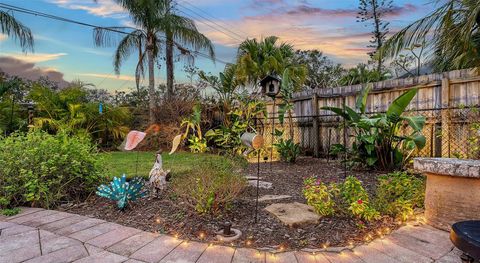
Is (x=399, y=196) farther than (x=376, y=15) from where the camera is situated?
No

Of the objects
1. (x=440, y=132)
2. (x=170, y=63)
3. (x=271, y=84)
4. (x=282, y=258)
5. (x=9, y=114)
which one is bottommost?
(x=282, y=258)

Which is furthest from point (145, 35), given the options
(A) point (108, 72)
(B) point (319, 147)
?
(B) point (319, 147)

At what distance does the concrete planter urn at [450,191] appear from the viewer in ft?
8.25

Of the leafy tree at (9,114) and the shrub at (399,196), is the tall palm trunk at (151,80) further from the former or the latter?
the shrub at (399,196)

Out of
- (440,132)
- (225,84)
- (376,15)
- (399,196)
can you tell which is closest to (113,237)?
(399,196)

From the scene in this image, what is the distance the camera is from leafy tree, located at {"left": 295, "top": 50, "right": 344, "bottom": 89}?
17.9 meters

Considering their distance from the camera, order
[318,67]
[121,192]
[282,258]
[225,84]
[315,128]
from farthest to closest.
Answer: [318,67]
[225,84]
[315,128]
[121,192]
[282,258]

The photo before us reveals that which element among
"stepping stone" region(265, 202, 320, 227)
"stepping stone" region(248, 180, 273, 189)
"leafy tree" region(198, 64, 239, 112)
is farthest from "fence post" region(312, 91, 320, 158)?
"stepping stone" region(265, 202, 320, 227)

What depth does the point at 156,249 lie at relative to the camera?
2361 millimetres

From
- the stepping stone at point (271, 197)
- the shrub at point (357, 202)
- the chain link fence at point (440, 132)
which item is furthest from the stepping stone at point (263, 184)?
the chain link fence at point (440, 132)

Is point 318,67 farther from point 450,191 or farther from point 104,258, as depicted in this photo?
point 104,258

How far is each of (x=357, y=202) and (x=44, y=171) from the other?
3.52 metres

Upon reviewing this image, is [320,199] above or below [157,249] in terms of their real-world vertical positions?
above

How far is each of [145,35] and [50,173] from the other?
9.20 metres
